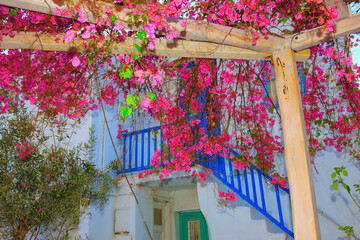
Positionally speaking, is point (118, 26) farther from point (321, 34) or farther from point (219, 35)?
point (321, 34)

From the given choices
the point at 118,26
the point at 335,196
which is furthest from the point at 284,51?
the point at 335,196

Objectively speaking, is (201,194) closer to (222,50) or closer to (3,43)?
(222,50)

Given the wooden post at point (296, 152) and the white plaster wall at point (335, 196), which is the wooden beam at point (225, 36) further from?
the white plaster wall at point (335, 196)

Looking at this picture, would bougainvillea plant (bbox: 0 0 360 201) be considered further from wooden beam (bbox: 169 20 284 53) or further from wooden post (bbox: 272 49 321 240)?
wooden post (bbox: 272 49 321 240)

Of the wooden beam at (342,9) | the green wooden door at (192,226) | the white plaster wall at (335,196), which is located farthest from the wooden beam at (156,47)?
the green wooden door at (192,226)

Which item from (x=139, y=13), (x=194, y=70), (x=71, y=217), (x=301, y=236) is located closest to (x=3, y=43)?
(x=139, y=13)

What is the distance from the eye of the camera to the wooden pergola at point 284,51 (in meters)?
2.49

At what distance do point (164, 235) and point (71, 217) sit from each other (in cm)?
269

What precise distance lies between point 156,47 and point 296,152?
1.48 metres

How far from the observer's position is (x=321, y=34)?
9.00ft

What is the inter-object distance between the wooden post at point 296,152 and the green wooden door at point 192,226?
5423mm

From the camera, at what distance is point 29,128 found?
569 cm

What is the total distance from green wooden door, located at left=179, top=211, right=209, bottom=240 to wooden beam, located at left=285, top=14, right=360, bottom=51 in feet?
18.5

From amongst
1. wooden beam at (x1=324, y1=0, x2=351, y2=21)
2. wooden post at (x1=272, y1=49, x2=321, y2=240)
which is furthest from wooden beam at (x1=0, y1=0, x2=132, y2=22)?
wooden beam at (x1=324, y1=0, x2=351, y2=21)
